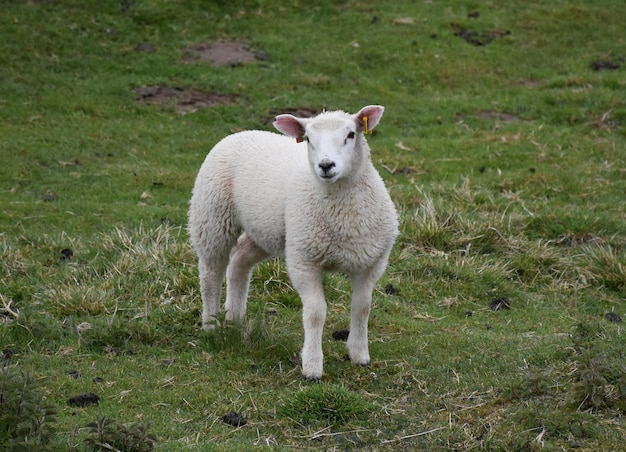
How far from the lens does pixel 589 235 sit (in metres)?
9.91

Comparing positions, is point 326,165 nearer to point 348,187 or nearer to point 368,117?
point 348,187

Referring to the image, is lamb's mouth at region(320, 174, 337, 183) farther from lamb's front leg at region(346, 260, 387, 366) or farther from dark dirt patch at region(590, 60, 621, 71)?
dark dirt patch at region(590, 60, 621, 71)

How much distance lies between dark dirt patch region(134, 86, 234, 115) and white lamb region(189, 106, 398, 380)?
702cm

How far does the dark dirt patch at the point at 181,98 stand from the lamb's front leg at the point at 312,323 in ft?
26.4

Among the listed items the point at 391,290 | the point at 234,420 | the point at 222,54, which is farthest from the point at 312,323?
the point at 222,54

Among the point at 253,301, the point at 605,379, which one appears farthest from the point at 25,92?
the point at 605,379

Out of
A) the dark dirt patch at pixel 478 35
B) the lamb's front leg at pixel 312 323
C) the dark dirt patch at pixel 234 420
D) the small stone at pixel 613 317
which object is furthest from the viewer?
the dark dirt patch at pixel 478 35

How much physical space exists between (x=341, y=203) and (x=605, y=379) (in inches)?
81.0

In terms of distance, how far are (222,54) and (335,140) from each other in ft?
33.0

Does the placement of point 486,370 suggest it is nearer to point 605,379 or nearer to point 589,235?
point 605,379

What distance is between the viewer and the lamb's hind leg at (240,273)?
287 inches

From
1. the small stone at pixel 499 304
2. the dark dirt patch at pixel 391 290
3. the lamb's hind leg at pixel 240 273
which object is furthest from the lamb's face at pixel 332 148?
the small stone at pixel 499 304

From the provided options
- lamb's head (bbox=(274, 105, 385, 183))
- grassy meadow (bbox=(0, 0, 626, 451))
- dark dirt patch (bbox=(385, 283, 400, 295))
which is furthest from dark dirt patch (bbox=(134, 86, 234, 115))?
lamb's head (bbox=(274, 105, 385, 183))

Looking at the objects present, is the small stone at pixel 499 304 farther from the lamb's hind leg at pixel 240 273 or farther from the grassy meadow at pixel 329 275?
the lamb's hind leg at pixel 240 273
